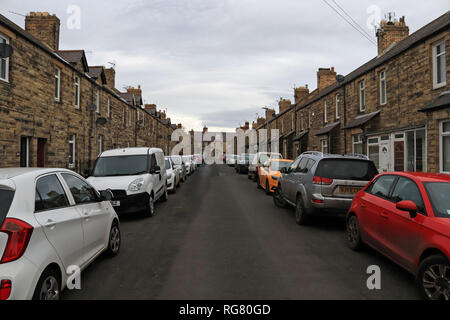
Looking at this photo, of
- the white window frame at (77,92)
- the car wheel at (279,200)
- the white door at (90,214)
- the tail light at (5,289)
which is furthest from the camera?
the white window frame at (77,92)

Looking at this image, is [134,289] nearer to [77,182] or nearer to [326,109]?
[77,182]

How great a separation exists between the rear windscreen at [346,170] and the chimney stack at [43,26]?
16033 mm

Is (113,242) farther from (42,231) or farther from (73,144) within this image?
(73,144)

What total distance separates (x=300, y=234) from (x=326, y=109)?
18.5m

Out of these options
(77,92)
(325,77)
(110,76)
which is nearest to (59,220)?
(77,92)

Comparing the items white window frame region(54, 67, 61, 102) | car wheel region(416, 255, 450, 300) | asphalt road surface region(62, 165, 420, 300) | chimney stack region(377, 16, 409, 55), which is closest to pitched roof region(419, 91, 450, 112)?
asphalt road surface region(62, 165, 420, 300)

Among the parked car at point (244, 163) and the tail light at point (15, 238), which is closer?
the tail light at point (15, 238)

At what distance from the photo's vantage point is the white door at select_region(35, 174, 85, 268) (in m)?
3.27

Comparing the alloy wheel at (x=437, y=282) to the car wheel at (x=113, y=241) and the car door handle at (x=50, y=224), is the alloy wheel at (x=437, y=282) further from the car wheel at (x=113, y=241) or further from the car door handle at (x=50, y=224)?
the car wheel at (x=113, y=241)

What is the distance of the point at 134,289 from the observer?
13.0 ft

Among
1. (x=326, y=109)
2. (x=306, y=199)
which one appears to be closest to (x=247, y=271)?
(x=306, y=199)

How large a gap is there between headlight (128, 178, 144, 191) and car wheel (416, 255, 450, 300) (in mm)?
6555

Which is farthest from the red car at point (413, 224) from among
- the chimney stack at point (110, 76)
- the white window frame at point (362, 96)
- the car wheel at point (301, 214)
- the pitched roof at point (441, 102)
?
the chimney stack at point (110, 76)

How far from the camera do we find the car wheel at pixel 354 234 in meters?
5.65
